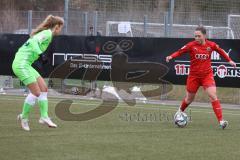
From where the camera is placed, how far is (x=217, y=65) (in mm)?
20484

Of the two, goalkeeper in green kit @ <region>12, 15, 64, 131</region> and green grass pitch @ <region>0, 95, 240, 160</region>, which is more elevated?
goalkeeper in green kit @ <region>12, 15, 64, 131</region>

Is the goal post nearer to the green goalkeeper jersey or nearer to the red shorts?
the red shorts

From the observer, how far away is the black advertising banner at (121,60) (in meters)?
20.5

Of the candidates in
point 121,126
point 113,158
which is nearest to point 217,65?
point 121,126

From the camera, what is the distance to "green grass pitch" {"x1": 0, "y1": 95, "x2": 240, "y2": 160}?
9.57 metres

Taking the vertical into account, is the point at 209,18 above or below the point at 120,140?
above

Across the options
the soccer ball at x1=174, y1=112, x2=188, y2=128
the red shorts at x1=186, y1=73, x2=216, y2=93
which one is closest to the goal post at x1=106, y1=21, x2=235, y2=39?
the red shorts at x1=186, y1=73, x2=216, y2=93

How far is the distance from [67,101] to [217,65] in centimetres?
459

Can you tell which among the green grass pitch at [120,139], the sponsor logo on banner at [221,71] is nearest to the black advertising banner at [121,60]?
the sponsor logo on banner at [221,71]

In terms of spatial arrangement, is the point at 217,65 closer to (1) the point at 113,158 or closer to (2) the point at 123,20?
(2) the point at 123,20

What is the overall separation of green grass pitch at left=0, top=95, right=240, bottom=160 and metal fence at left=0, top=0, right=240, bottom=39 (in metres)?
7.08

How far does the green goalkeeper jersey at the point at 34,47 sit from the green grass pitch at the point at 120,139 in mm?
1242

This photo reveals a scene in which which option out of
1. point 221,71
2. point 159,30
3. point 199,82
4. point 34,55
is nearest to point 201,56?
point 199,82

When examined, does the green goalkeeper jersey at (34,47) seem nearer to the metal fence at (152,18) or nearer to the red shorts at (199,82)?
the red shorts at (199,82)
